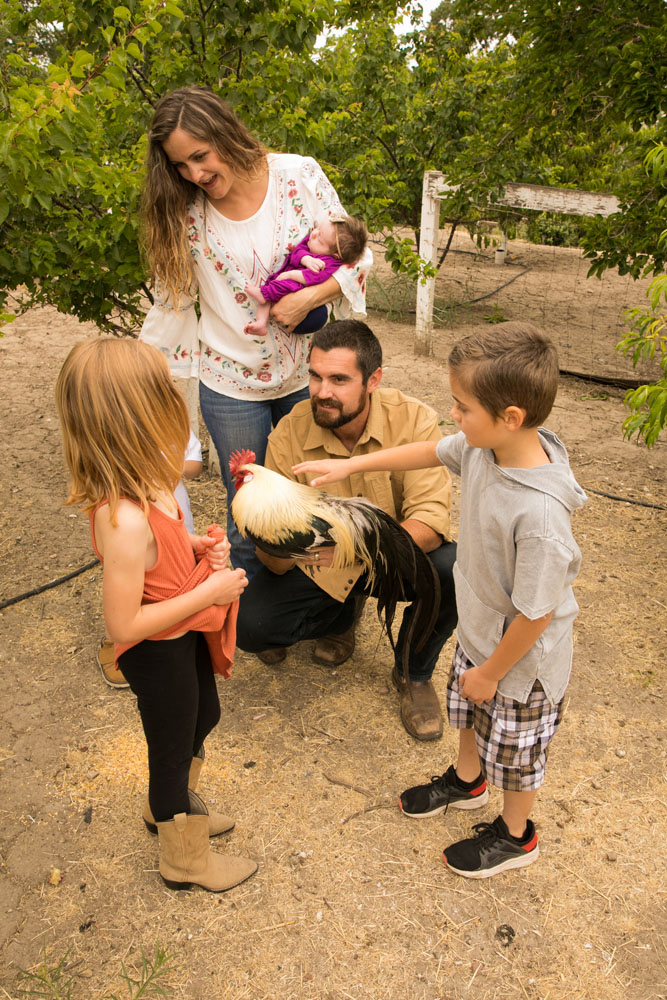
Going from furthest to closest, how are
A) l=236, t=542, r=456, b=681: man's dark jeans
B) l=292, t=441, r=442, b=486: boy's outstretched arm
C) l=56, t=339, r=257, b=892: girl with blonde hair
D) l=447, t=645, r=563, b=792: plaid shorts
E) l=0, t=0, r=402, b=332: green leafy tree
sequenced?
l=0, t=0, r=402, b=332: green leafy tree → l=236, t=542, r=456, b=681: man's dark jeans → l=292, t=441, r=442, b=486: boy's outstretched arm → l=447, t=645, r=563, b=792: plaid shorts → l=56, t=339, r=257, b=892: girl with blonde hair

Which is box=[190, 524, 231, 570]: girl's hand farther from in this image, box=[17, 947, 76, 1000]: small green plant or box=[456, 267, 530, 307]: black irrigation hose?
box=[456, 267, 530, 307]: black irrigation hose

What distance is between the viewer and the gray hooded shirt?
1.85 meters

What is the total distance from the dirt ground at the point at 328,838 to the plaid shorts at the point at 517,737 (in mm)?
482

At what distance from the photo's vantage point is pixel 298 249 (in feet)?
9.18

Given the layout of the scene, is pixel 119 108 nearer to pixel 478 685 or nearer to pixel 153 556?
pixel 153 556

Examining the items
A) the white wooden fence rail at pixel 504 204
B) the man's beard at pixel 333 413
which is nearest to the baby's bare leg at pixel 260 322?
the man's beard at pixel 333 413

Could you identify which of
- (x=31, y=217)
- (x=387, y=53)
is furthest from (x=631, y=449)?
(x=387, y=53)

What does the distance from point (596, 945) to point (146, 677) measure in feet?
5.42

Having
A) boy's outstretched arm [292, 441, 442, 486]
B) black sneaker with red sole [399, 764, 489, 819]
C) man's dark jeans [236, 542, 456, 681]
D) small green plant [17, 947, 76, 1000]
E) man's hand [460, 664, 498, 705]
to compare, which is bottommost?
small green plant [17, 947, 76, 1000]

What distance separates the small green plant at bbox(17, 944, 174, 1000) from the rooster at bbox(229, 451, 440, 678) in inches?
53.0

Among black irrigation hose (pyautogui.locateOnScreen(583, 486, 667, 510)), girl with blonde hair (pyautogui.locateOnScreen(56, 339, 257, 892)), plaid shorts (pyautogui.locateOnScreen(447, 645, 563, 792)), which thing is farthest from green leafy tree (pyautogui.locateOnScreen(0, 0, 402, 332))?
black irrigation hose (pyautogui.locateOnScreen(583, 486, 667, 510))

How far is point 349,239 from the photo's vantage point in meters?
2.82

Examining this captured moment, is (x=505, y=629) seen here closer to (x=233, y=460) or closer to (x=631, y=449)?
(x=233, y=460)

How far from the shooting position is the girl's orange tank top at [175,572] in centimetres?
182
